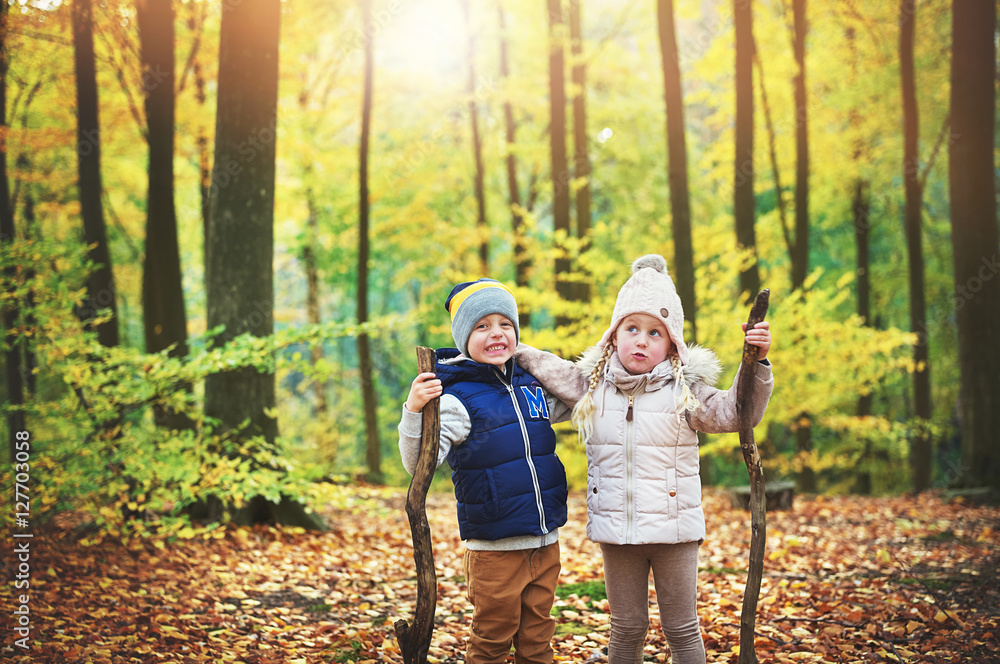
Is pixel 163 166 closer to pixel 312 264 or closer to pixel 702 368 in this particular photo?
pixel 702 368

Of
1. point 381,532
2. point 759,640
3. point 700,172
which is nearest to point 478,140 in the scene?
point 700,172

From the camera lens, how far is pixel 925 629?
3.77 metres

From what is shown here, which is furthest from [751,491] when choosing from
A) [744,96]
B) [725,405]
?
[744,96]

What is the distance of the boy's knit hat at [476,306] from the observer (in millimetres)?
2912

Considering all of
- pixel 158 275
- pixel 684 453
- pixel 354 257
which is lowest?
pixel 684 453

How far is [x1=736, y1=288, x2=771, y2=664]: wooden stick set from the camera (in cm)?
267

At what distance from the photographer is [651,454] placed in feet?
9.03

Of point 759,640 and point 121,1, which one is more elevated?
point 121,1

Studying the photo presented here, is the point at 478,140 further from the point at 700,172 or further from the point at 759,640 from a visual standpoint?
the point at 759,640

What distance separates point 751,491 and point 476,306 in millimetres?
1391

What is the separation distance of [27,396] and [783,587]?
5953 mm

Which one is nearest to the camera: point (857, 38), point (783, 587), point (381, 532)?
point (783, 587)

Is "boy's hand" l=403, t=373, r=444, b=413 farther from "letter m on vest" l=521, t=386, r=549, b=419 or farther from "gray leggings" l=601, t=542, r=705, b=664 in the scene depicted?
"gray leggings" l=601, t=542, r=705, b=664

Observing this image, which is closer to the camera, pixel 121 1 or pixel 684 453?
pixel 684 453
